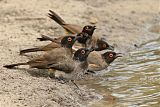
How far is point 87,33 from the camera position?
10953 millimetres

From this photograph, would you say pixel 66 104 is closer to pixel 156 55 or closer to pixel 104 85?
Answer: pixel 104 85

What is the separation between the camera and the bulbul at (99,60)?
10.2 meters

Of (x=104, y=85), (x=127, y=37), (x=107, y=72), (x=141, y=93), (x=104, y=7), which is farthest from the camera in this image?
(x=104, y=7)

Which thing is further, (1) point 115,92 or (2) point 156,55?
(2) point 156,55

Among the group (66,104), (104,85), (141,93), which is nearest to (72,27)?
(104,85)

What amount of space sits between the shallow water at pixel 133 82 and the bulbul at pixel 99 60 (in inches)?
6.5

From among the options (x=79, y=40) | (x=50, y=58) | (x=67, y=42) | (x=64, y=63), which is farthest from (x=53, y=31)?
(x=64, y=63)

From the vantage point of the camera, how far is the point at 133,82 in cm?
936

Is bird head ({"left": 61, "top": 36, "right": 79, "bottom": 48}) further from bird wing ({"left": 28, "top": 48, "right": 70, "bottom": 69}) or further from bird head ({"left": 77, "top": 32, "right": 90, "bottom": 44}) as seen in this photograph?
bird head ({"left": 77, "top": 32, "right": 90, "bottom": 44})

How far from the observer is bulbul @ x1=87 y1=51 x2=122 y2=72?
1020 centimetres

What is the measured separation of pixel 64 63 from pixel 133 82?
121cm

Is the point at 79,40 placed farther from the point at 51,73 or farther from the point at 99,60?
the point at 51,73

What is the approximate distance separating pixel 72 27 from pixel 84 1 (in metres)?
3.81

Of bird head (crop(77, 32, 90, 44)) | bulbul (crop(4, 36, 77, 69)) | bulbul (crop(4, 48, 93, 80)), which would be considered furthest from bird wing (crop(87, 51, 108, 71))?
bulbul (crop(4, 48, 93, 80))
